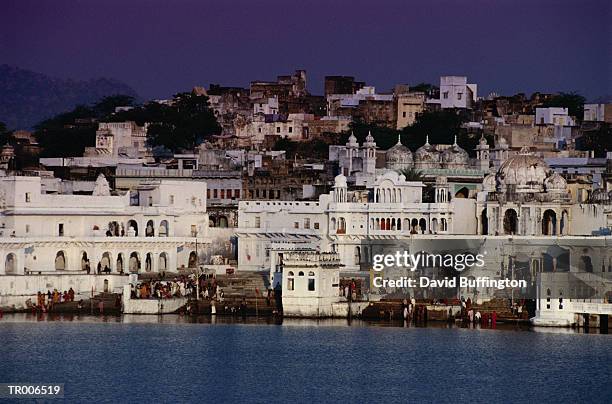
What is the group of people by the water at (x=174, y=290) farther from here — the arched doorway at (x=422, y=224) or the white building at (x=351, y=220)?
the arched doorway at (x=422, y=224)

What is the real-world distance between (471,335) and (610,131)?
3536 cm

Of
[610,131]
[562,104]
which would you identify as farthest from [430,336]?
[562,104]

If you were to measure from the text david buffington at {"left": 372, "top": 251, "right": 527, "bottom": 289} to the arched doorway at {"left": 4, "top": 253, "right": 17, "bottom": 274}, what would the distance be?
407 inches

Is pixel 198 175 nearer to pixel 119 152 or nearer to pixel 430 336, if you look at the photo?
pixel 119 152

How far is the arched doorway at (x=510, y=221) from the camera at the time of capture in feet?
216

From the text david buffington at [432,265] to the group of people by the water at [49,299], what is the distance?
28.1ft

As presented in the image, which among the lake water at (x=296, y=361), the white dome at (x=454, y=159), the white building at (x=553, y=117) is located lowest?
the lake water at (x=296, y=361)

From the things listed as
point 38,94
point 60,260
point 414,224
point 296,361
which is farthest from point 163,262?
point 38,94

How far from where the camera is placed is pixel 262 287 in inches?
2400

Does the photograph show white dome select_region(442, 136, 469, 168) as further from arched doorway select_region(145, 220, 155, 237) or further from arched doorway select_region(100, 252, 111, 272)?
arched doorway select_region(100, 252, 111, 272)

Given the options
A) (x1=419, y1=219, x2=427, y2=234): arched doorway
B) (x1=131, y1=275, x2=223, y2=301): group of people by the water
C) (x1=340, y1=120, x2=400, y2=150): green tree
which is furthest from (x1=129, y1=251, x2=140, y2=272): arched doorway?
(x1=340, y1=120, x2=400, y2=150): green tree

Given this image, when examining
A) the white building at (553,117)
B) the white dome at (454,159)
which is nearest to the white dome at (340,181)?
the white dome at (454,159)

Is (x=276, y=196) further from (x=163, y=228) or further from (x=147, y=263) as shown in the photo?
(x=147, y=263)

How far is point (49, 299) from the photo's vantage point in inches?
2333
